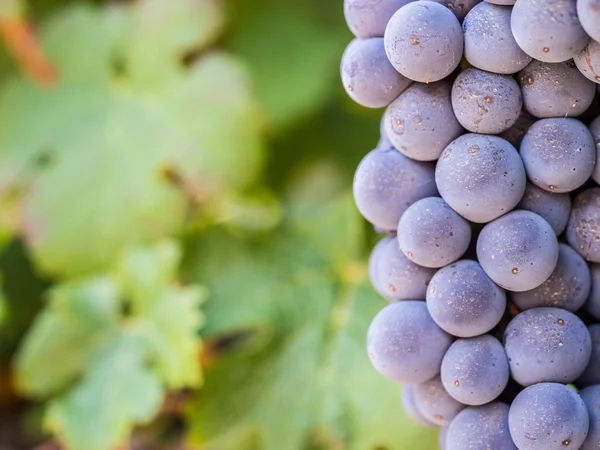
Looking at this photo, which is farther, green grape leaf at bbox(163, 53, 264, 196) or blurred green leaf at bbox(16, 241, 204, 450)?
green grape leaf at bbox(163, 53, 264, 196)

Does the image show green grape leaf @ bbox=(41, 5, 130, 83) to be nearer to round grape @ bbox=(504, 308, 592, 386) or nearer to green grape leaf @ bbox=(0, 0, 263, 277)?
green grape leaf @ bbox=(0, 0, 263, 277)

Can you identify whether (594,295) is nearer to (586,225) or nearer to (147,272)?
(586,225)

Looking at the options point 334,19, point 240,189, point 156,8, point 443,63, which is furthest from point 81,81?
point 443,63

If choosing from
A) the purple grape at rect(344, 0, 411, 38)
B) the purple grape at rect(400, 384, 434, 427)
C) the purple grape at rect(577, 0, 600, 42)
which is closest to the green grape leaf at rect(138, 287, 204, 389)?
the purple grape at rect(400, 384, 434, 427)

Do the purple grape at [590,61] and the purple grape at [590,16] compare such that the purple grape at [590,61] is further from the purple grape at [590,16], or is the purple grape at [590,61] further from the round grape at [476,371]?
the round grape at [476,371]

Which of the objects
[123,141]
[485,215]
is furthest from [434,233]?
[123,141]

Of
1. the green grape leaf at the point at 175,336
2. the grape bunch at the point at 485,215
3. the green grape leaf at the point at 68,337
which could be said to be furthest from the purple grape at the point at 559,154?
the green grape leaf at the point at 68,337

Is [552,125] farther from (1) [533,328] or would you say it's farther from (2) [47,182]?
(2) [47,182]
